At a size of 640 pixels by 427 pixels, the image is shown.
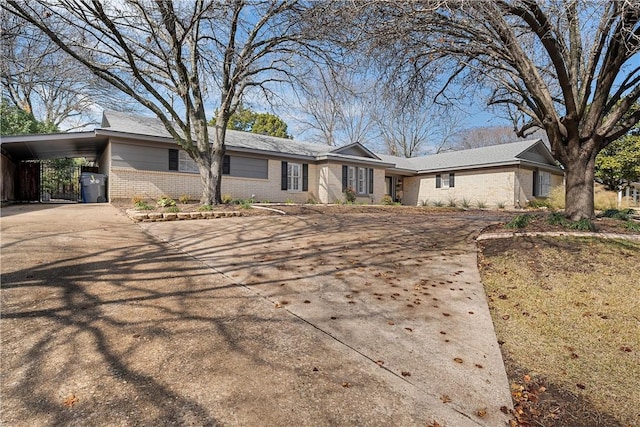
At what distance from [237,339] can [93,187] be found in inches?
589

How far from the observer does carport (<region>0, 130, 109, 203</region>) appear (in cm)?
1231

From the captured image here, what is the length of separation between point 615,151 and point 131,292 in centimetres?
2908

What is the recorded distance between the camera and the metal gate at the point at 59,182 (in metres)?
22.2

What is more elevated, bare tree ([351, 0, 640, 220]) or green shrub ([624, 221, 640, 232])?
bare tree ([351, 0, 640, 220])

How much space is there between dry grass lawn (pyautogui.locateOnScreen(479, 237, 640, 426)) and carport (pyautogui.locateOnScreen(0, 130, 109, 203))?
14.3 metres

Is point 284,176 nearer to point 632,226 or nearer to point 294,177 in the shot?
point 294,177

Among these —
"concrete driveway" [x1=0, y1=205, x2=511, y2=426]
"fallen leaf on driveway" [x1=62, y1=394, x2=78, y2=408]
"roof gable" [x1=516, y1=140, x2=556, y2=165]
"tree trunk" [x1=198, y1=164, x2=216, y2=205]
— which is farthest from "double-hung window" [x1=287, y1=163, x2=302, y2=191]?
"fallen leaf on driveway" [x1=62, y1=394, x2=78, y2=408]

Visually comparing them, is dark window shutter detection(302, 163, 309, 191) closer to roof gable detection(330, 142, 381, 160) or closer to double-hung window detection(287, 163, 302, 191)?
double-hung window detection(287, 163, 302, 191)

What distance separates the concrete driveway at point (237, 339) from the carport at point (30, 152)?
8.51 meters

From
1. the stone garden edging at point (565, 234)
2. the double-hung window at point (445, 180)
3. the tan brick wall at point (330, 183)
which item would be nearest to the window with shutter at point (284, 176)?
the tan brick wall at point (330, 183)

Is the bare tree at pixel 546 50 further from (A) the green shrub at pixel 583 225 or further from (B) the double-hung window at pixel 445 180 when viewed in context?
(B) the double-hung window at pixel 445 180

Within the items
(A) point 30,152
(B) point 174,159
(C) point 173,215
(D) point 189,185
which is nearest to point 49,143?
(A) point 30,152

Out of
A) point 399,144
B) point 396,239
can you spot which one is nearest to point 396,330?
point 396,239

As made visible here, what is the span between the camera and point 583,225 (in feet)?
22.8
